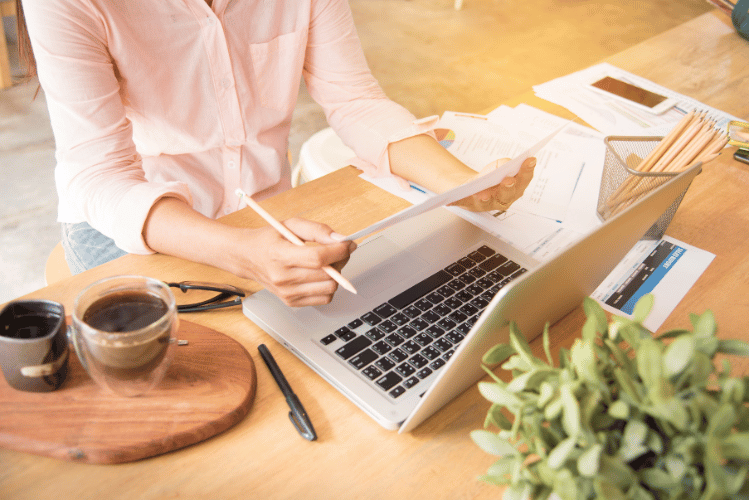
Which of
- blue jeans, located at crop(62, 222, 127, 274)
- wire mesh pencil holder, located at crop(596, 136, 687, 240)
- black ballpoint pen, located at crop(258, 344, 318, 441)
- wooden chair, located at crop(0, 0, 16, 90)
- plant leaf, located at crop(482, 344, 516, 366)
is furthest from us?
wooden chair, located at crop(0, 0, 16, 90)

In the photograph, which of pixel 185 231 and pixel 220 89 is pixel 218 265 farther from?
pixel 220 89

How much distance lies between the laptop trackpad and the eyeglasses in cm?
11

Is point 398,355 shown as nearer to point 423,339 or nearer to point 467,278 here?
point 423,339

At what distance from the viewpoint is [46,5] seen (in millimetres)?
832

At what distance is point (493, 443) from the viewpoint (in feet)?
1.40

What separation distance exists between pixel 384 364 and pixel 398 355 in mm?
23

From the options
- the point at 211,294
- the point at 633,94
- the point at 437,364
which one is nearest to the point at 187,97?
the point at 211,294

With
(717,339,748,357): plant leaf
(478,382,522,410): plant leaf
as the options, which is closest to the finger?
(478,382,522,410): plant leaf

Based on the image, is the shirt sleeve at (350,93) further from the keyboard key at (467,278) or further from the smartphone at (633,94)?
the smartphone at (633,94)

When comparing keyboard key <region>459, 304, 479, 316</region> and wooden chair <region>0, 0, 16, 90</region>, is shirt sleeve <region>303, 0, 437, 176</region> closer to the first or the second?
keyboard key <region>459, 304, 479, 316</region>

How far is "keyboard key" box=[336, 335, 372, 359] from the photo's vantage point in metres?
0.67

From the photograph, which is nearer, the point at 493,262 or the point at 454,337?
the point at 454,337

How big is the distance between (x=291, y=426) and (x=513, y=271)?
40 cm

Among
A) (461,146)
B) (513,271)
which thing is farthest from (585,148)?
(513,271)
